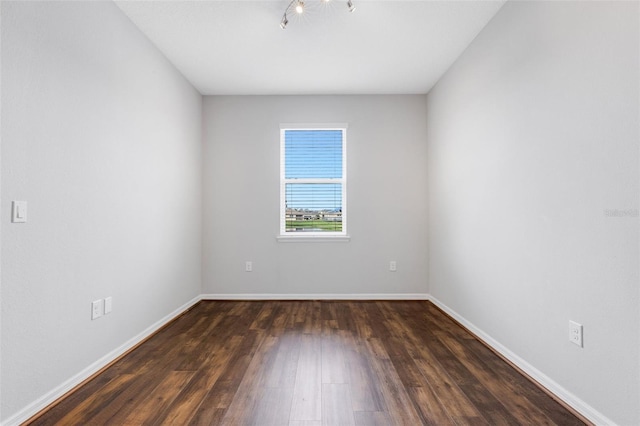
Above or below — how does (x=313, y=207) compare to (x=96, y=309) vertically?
above

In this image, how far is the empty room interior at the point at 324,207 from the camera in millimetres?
1604

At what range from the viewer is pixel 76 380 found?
1.96 meters

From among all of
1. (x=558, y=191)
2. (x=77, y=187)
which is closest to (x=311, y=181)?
(x=77, y=187)

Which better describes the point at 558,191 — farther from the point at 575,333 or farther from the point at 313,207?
the point at 313,207

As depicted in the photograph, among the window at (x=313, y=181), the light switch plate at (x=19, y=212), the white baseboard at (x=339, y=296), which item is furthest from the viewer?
the window at (x=313, y=181)

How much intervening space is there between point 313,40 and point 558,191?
2266mm

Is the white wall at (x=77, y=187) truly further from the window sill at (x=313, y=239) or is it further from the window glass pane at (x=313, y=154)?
the window glass pane at (x=313, y=154)

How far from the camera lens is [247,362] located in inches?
89.4

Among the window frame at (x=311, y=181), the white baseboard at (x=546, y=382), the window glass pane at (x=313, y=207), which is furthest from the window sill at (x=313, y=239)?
the white baseboard at (x=546, y=382)

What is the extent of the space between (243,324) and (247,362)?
0.87 m

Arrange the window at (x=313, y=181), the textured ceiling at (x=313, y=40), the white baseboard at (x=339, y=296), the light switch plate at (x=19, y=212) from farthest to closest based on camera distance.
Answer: the window at (x=313, y=181)
the white baseboard at (x=339, y=296)
the textured ceiling at (x=313, y=40)
the light switch plate at (x=19, y=212)

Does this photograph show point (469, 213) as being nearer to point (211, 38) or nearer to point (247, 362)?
point (247, 362)

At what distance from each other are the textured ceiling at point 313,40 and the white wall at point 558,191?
0.40 metres

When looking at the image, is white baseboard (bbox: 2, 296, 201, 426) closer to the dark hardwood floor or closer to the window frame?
the dark hardwood floor
